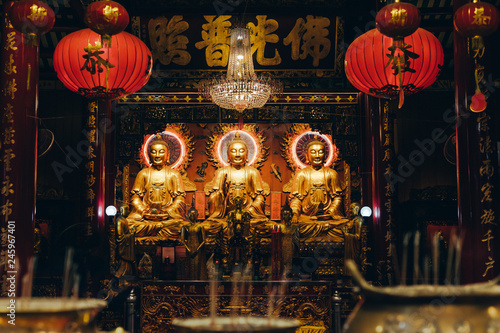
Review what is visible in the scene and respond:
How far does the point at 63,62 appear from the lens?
516 centimetres

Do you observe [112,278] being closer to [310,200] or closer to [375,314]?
[310,200]

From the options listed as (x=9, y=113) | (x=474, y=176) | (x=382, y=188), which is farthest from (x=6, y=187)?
(x=382, y=188)

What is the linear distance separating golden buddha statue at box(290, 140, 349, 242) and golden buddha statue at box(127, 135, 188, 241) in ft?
5.17

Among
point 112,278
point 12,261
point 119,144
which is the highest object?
point 119,144

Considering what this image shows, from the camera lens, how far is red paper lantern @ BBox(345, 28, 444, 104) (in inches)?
196

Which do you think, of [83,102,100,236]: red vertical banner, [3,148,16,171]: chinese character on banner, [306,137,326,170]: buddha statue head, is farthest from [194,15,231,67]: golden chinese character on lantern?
[3,148,16,171]: chinese character on banner

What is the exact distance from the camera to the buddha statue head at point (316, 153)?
8.64m

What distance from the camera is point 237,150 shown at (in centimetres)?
859

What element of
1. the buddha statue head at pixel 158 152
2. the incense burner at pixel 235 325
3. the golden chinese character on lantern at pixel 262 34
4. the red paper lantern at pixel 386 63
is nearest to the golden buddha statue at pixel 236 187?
the buddha statue head at pixel 158 152

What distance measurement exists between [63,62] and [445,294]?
4.37m

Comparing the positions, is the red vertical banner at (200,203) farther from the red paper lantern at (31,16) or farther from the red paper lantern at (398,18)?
the red paper lantern at (398,18)

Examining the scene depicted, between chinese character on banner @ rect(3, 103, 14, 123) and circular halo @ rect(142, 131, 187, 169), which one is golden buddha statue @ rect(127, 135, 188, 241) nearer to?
circular halo @ rect(142, 131, 187, 169)

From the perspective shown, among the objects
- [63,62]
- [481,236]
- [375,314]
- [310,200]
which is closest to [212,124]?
[310,200]

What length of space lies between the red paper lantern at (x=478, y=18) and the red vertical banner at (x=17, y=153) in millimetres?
3076
